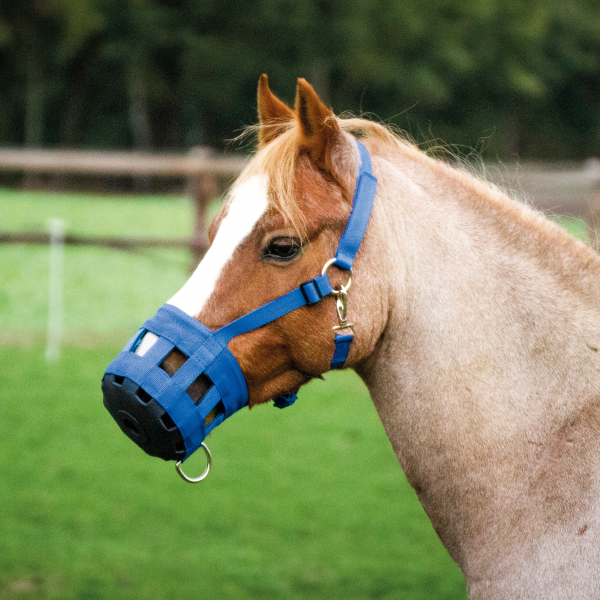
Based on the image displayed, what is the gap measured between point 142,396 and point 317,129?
0.91 meters

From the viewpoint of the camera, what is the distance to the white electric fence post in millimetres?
6916

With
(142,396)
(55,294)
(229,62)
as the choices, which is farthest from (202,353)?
(229,62)

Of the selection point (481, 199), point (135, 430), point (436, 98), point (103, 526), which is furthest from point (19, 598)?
point (436, 98)

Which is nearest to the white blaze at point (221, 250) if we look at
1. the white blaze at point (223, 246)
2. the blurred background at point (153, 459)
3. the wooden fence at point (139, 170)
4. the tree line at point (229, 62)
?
the white blaze at point (223, 246)

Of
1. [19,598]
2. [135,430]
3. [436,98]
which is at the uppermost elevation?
[135,430]

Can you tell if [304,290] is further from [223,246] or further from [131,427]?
[131,427]

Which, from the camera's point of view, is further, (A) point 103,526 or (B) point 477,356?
(A) point 103,526

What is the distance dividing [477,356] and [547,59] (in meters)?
48.1

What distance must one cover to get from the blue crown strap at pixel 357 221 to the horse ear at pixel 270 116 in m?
0.44

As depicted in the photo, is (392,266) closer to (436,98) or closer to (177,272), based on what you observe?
(177,272)

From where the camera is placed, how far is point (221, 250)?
181cm

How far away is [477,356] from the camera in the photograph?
70.7 inches

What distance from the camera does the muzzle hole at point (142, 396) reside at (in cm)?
172

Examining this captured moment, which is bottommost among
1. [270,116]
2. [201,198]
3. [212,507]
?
[201,198]
